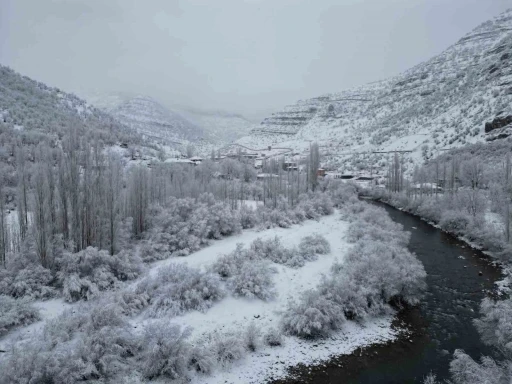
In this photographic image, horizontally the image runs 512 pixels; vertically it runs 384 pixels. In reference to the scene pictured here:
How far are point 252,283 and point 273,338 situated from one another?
11.7 feet

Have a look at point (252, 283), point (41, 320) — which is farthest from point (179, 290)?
point (41, 320)

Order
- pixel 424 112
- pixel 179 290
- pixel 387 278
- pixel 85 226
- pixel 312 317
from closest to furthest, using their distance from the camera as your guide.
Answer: pixel 312 317, pixel 179 290, pixel 387 278, pixel 85 226, pixel 424 112

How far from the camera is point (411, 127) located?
79.1 m

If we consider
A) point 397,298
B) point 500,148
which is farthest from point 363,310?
point 500,148

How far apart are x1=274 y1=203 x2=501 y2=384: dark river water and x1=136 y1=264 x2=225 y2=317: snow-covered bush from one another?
5.38m

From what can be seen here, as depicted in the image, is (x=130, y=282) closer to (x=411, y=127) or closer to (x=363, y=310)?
(x=363, y=310)

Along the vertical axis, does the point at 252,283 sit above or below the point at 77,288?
below

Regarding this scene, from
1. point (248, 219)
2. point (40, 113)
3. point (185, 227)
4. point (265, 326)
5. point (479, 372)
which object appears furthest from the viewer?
point (40, 113)

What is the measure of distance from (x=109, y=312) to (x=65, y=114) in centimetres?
6319

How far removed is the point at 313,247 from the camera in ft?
70.7

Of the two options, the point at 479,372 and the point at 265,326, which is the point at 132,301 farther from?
the point at 479,372

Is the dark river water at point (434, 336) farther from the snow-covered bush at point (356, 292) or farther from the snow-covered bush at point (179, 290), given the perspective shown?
the snow-covered bush at point (179, 290)

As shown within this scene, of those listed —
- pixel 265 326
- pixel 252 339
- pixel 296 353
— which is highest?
pixel 252 339

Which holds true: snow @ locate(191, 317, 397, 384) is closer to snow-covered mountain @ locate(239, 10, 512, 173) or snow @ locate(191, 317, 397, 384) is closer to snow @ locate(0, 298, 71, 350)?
snow @ locate(0, 298, 71, 350)
